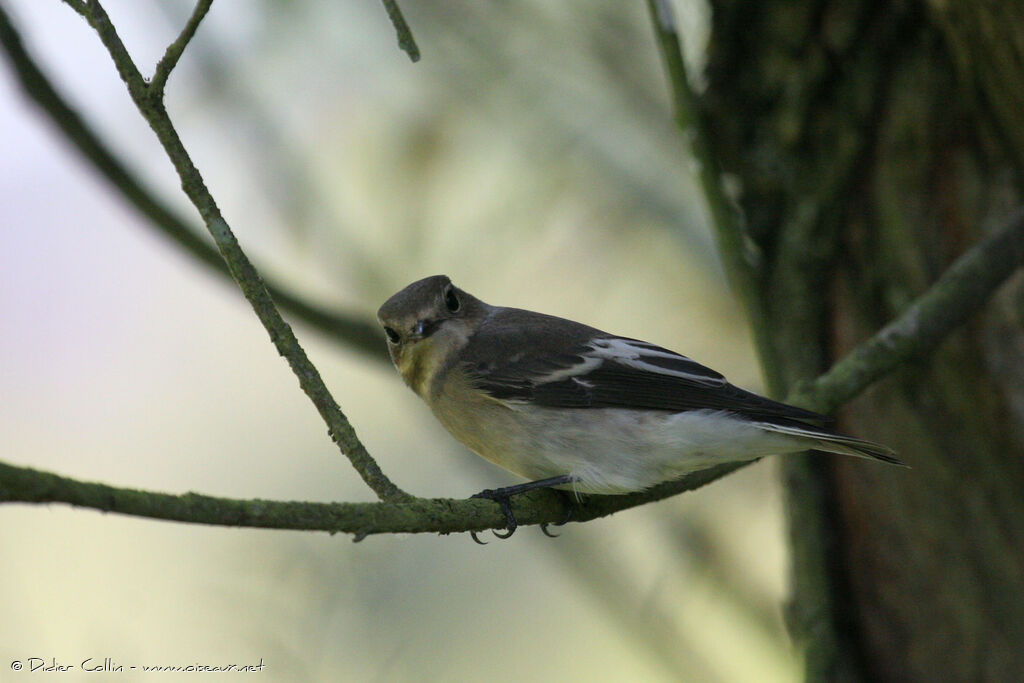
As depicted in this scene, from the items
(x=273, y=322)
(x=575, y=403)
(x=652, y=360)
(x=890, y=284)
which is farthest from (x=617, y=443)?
(x=890, y=284)

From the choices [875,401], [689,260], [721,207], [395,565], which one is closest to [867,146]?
[721,207]

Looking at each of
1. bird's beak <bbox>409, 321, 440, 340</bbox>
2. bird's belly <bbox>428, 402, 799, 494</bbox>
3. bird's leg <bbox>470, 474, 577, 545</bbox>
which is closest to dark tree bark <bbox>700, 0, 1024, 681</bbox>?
bird's belly <bbox>428, 402, 799, 494</bbox>

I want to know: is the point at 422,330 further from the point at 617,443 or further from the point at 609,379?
the point at 617,443

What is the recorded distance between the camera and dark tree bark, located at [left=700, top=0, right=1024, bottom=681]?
3.79 meters

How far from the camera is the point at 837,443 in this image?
3031mm

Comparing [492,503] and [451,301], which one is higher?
[451,301]

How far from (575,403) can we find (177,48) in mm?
1880

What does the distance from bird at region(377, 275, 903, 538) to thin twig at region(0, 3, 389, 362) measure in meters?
0.18

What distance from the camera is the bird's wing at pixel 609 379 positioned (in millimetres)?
3449

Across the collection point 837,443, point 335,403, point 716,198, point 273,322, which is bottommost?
point 837,443

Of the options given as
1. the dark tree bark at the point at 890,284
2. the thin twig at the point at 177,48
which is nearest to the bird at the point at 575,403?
the dark tree bark at the point at 890,284

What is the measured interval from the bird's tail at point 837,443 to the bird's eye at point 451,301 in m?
1.40

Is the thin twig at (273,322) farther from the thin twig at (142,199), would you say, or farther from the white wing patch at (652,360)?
the white wing patch at (652,360)

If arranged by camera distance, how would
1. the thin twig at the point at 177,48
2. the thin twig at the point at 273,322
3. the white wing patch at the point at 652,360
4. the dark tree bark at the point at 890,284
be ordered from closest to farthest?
1. the thin twig at the point at 177,48
2. the thin twig at the point at 273,322
3. the white wing patch at the point at 652,360
4. the dark tree bark at the point at 890,284
